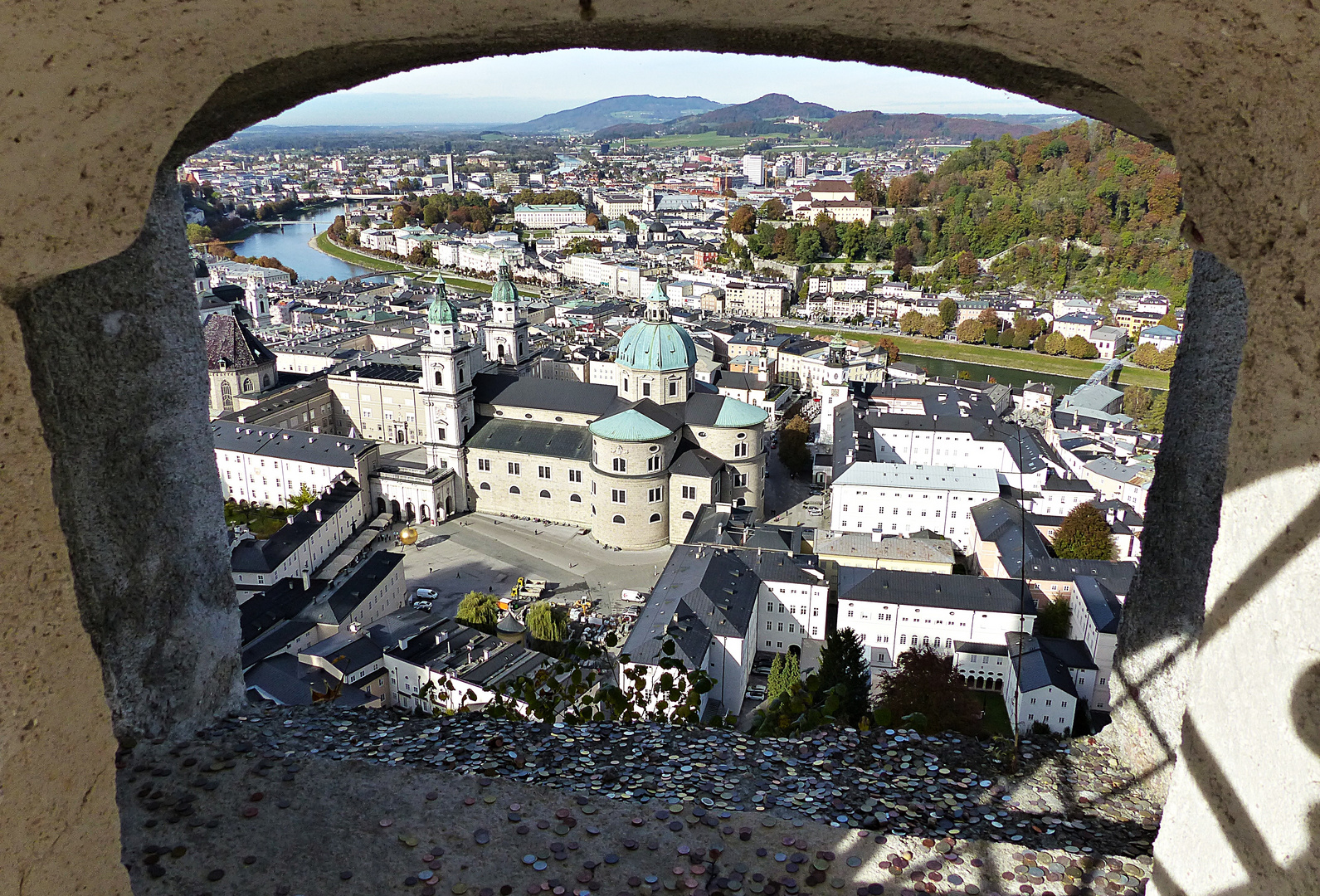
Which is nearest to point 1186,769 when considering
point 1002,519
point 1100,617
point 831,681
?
point 831,681

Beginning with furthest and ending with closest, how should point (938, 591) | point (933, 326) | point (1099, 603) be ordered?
point (933, 326), point (938, 591), point (1099, 603)

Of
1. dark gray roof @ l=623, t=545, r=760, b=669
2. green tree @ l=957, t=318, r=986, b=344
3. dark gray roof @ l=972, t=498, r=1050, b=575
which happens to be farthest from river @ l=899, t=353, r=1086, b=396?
dark gray roof @ l=623, t=545, r=760, b=669

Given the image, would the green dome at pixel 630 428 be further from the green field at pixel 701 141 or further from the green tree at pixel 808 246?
the green field at pixel 701 141

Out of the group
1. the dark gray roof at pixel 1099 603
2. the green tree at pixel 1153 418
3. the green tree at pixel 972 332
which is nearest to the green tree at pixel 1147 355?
the green tree at pixel 1153 418

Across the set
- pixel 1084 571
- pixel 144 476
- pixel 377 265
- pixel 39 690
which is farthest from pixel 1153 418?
pixel 377 265

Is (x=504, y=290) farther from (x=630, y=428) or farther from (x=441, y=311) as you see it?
(x=630, y=428)

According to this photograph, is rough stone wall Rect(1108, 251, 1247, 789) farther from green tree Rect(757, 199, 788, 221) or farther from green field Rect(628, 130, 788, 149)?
green field Rect(628, 130, 788, 149)
